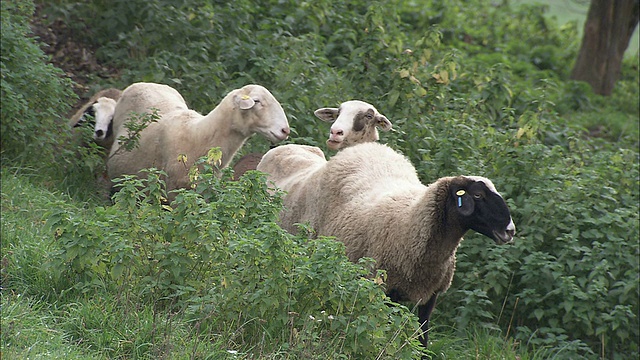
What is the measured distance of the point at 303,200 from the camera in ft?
23.9

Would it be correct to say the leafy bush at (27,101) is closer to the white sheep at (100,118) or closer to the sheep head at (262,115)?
the white sheep at (100,118)

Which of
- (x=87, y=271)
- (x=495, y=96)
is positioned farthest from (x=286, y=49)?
(x=87, y=271)

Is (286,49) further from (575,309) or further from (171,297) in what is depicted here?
(171,297)

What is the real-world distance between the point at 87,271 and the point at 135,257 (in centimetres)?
31

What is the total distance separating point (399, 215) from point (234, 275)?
4.89ft

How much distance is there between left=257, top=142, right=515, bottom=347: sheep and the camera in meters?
6.28

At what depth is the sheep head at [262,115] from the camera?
8008 millimetres

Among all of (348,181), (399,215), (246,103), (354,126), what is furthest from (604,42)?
(399,215)

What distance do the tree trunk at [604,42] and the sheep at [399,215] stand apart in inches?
388

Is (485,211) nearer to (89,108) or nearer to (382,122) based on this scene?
(382,122)

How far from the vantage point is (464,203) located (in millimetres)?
6242

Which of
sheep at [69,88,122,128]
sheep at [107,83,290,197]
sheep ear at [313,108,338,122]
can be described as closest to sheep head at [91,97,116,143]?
sheep at [69,88,122,128]

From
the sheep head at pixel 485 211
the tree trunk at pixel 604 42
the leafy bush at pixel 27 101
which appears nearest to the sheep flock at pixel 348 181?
the sheep head at pixel 485 211

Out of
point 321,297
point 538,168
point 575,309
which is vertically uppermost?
point 321,297
